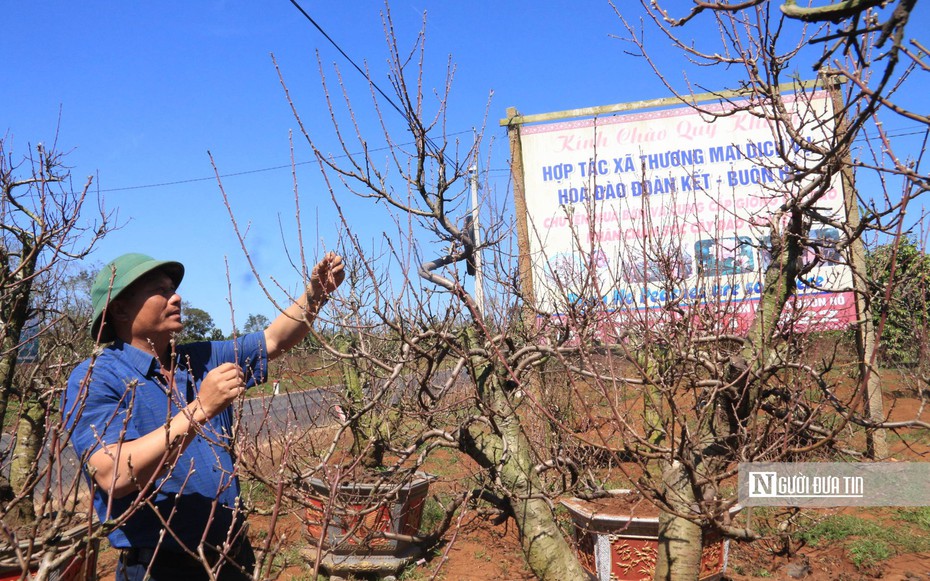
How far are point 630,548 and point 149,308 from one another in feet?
10.6

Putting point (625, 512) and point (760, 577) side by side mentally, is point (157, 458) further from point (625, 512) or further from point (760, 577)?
point (760, 577)

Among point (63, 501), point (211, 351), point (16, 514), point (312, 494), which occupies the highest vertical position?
point (211, 351)

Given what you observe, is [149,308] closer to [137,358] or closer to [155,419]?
[137,358]

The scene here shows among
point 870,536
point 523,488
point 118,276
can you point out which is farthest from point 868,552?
point 118,276

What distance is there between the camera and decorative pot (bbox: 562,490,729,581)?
4.38 m

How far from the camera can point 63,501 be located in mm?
1760

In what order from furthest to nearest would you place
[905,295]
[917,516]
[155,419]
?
[917,516]
[905,295]
[155,419]

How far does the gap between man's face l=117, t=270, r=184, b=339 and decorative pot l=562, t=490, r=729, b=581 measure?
9.32 feet

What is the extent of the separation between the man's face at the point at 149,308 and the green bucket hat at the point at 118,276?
2.0 inches

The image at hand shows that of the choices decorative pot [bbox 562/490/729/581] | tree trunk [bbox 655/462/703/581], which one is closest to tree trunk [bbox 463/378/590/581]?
tree trunk [bbox 655/462/703/581]

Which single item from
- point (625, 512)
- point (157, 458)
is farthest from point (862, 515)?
point (157, 458)

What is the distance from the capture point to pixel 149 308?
248 cm

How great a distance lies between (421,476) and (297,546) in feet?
5.32

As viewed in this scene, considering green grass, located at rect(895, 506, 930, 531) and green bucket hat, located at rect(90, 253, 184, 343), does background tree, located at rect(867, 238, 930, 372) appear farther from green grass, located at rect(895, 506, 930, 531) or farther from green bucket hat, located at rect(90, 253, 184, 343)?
green bucket hat, located at rect(90, 253, 184, 343)
